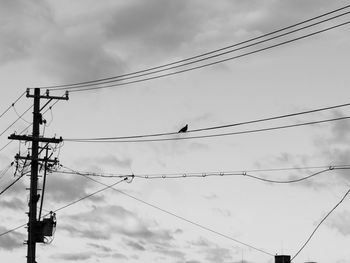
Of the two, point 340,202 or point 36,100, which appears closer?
point 340,202

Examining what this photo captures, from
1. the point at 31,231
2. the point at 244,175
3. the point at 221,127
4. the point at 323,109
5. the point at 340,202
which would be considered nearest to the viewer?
the point at 323,109

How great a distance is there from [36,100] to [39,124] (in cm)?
132

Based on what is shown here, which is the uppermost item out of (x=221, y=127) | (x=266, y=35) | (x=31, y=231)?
(x=266, y=35)

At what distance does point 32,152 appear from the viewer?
4053 cm

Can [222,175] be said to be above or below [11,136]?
below

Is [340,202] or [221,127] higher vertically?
[221,127]

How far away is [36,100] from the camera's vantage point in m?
41.5

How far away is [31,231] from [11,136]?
481 cm

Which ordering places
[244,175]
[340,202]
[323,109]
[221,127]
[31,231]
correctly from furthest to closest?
[31,231], [244,175], [340,202], [221,127], [323,109]

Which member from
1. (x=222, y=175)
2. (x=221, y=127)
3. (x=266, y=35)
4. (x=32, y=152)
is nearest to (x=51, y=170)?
(x=32, y=152)

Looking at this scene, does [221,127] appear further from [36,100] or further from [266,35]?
[36,100]

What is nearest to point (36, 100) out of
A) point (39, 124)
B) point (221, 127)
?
point (39, 124)

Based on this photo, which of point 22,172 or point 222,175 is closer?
point 222,175

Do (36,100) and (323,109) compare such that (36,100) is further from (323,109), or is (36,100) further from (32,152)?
(323,109)
